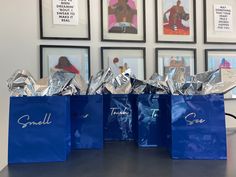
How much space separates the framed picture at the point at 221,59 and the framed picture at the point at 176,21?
4.7 inches

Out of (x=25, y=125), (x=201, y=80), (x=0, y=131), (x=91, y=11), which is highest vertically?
(x=91, y=11)

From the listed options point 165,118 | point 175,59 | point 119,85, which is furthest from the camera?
point 175,59

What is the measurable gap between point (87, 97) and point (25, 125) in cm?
20

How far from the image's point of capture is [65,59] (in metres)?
1.22

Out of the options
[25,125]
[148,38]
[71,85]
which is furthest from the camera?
[148,38]

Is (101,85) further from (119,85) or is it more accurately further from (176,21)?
(176,21)

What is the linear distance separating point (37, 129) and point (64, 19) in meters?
0.75

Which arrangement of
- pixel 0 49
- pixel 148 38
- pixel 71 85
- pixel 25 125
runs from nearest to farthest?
pixel 25 125, pixel 71 85, pixel 0 49, pixel 148 38

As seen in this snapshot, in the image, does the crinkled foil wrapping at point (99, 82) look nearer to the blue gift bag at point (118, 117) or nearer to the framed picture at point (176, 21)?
the blue gift bag at point (118, 117)

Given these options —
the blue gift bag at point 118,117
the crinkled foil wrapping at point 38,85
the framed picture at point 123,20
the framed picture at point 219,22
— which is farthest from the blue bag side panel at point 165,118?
the framed picture at point 219,22

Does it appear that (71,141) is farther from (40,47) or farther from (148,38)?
(148,38)

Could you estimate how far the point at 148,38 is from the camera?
4.24 ft

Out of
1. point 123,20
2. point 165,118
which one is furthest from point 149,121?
point 123,20

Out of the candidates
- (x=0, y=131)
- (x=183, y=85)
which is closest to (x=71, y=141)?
(x=183, y=85)
